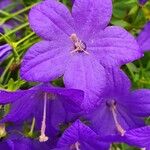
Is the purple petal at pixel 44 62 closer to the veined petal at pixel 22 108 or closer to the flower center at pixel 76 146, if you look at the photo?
the veined petal at pixel 22 108

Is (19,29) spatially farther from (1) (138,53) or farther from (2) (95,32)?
(1) (138,53)

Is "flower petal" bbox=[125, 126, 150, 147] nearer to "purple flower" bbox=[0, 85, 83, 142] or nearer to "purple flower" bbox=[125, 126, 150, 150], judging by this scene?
"purple flower" bbox=[125, 126, 150, 150]

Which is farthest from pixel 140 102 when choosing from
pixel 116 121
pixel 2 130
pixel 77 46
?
pixel 2 130

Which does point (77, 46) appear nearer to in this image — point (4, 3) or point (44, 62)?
point (44, 62)

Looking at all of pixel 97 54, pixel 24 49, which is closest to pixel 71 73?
pixel 97 54

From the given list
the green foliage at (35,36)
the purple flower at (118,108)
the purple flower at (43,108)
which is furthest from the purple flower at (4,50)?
the purple flower at (118,108)

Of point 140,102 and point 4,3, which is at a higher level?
point 4,3
